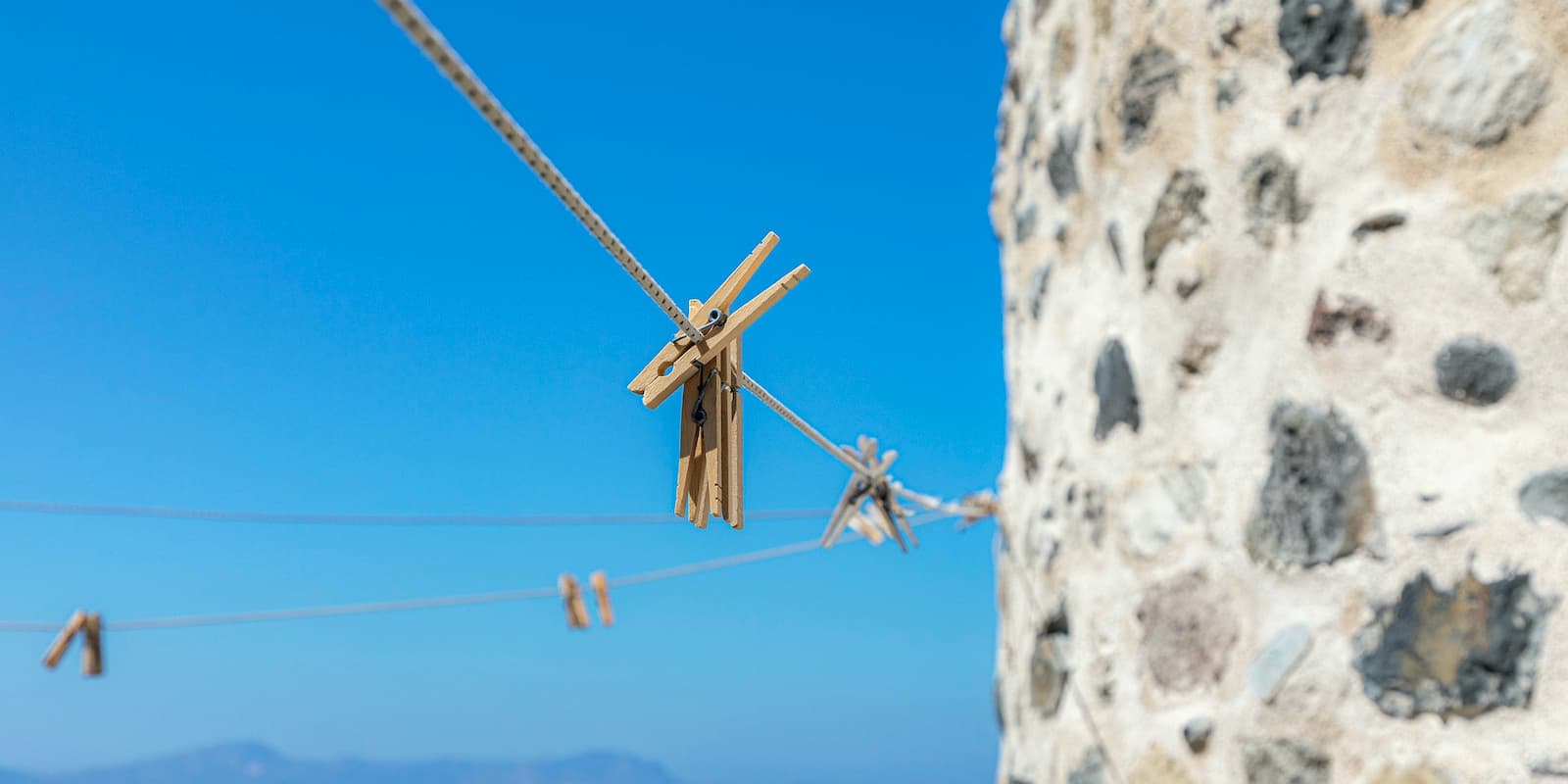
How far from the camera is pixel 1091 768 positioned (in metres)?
2.35

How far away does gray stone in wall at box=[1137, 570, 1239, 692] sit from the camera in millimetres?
2078

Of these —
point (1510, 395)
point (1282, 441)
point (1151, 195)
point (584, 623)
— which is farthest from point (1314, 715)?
point (584, 623)

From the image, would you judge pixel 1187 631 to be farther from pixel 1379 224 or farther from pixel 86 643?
pixel 86 643

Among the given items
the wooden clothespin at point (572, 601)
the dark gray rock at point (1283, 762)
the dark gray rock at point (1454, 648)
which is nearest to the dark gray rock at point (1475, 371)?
the dark gray rock at point (1454, 648)

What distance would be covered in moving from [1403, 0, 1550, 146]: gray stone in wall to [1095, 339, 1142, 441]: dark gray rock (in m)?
0.67

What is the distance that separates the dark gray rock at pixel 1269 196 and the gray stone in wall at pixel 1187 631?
1.92 ft

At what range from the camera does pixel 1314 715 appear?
191cm

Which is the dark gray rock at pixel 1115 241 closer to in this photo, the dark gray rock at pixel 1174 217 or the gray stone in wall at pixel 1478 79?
the dark gray rock at pixel 1174 217

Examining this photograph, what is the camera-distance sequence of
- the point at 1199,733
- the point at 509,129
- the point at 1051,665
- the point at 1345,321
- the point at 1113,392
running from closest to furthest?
the point at 509,129, the point at 1345,321, the point at 1199,733, the point at 1113,392, the point at 1051,665

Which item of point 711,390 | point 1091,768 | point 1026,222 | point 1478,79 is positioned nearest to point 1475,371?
point 1478,79

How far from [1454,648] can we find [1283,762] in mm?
312

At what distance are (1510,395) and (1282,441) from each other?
0.34 m

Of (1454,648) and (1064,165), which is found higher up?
(1064,165)

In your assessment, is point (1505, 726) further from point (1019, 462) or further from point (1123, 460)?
point (1019, 462)
